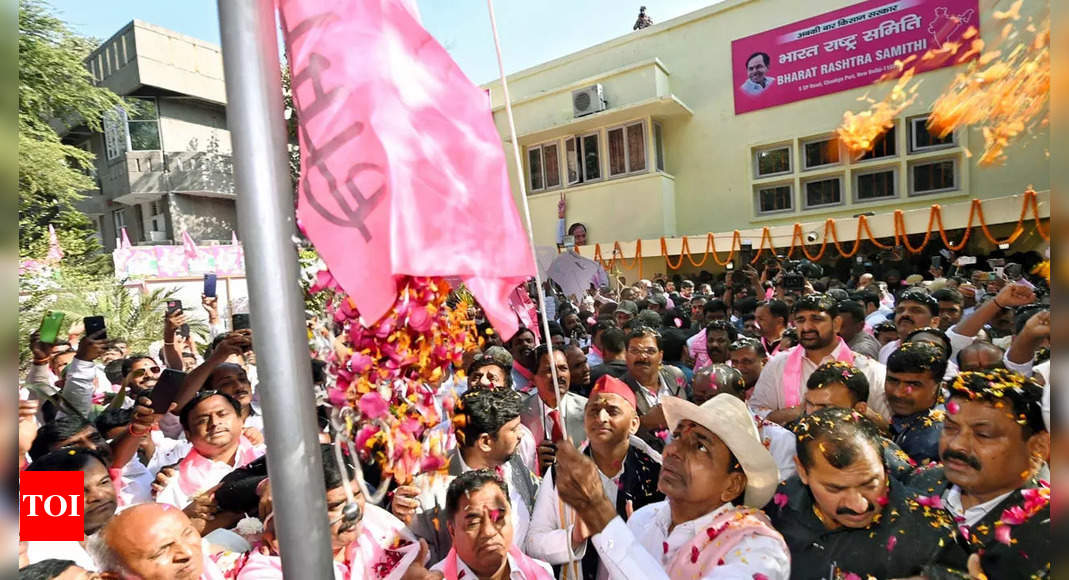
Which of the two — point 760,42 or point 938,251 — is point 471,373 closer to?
point 938,251

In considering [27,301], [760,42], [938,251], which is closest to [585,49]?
[760,42]

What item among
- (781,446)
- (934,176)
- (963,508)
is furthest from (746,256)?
(963,508)

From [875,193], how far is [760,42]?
502 cm

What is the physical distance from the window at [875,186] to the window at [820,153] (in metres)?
0.79

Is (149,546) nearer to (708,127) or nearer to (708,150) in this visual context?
(708,150)

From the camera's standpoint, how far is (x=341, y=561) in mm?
1966

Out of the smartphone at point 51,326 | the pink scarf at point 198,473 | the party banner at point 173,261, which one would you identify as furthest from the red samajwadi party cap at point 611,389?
the party banner at point 173,261

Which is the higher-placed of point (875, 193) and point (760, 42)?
point (760, 42)

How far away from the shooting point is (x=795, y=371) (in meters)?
3.84

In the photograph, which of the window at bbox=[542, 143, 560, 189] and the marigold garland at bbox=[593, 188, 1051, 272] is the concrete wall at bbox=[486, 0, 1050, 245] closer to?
the window at bbox=[542, 143, 560, 189]

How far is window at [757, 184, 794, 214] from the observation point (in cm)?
1545

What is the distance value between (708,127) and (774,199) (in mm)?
2796

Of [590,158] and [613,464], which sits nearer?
[613,464]

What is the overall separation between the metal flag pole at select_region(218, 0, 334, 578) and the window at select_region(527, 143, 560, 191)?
17103 millimetres
